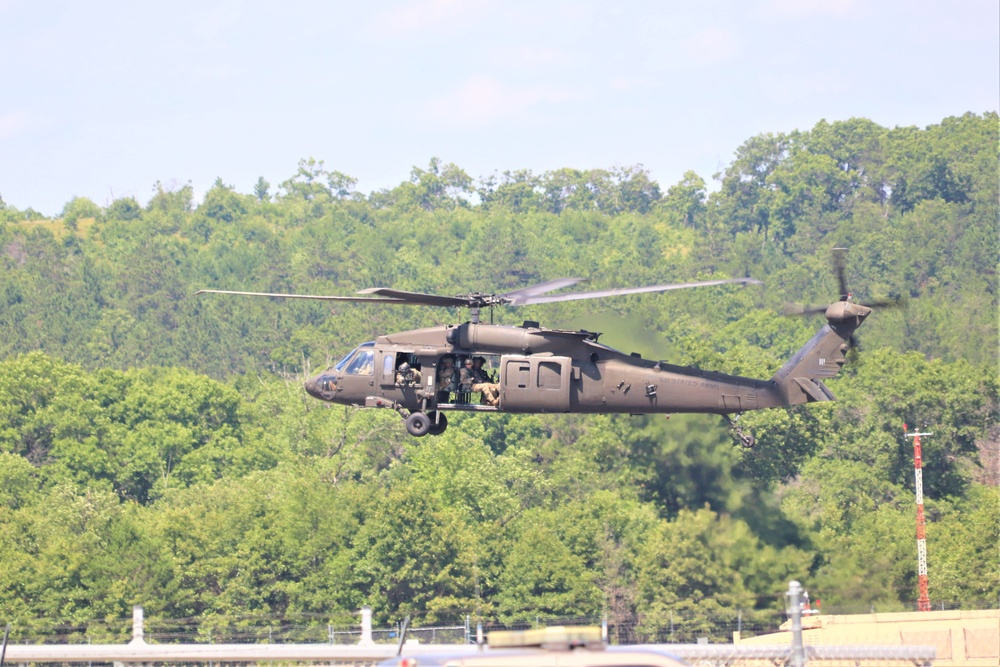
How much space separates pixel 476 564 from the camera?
238ft

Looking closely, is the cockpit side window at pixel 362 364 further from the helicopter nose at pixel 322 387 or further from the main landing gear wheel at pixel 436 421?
the main landing gear wheel at pixel 436 421

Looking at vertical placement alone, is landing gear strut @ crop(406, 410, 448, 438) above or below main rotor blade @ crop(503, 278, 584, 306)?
below

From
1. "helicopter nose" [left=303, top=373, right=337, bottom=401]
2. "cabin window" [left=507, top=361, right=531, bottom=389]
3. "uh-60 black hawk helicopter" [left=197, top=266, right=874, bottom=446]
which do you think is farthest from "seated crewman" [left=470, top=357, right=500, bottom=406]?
"helicopter nose" [left=303, top=373, right=337, bottom=401]

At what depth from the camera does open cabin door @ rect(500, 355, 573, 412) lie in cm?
3544

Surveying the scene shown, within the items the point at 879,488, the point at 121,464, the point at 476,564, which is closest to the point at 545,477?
the point at 879,488

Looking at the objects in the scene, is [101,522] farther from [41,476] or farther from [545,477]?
[41,476]

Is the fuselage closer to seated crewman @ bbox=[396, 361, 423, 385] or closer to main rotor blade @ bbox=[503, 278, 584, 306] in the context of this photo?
seated crewman @ bbox=[396, 361, 423, 385]

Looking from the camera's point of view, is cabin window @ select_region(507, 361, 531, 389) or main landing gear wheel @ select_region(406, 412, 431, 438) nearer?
cabin window @ select_region(507, 361, 531, 389)

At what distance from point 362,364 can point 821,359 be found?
415 inches

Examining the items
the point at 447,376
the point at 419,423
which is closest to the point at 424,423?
the point at 419,423

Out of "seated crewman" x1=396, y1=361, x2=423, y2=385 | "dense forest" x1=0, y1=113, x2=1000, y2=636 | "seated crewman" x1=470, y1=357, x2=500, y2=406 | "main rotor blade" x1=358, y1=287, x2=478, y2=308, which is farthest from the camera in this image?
"dense forest" x1=0, y1=113, x2=1000, y2=636

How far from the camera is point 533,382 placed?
1398 inches

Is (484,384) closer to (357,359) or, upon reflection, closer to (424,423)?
(424,423)

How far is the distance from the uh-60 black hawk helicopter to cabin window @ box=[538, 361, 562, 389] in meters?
0.02
